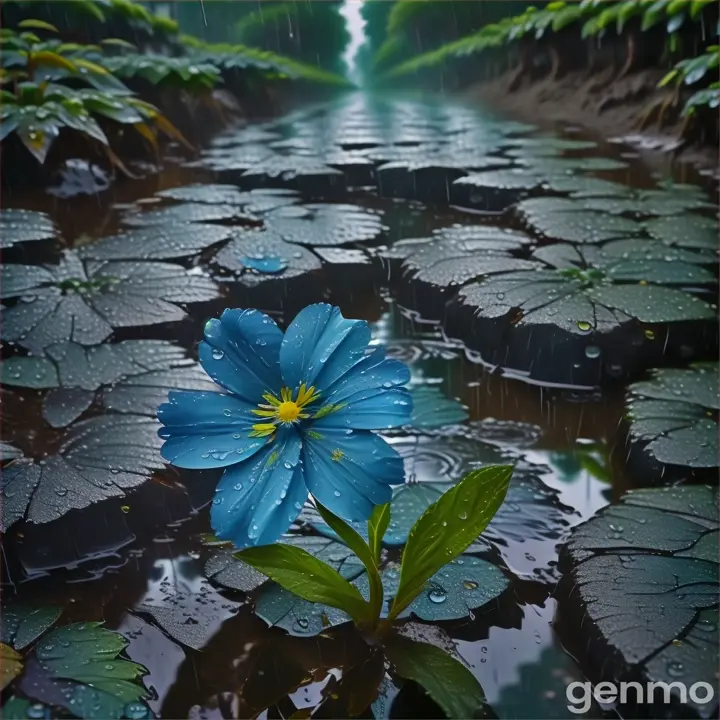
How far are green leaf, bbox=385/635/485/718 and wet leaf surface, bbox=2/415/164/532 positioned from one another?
0.21 metres

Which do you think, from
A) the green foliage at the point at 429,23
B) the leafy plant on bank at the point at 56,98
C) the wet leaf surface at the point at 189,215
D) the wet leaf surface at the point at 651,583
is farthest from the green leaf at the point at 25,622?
the leafy plant on bank at the point at 56,98

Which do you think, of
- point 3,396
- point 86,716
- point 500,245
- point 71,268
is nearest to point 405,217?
point 500,245

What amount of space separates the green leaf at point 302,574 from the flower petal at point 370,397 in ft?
0.23

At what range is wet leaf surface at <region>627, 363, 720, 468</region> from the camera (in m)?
0.54

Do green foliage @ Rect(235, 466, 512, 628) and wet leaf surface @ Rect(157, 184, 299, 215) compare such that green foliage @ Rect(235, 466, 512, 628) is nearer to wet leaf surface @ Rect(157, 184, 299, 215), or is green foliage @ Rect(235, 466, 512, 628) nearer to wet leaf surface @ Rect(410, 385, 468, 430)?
wet leaf surface @ Rect(410, 385, 468, 430)

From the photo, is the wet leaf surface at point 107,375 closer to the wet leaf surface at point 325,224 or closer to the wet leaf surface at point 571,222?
the wet leaf surface at point 325,224

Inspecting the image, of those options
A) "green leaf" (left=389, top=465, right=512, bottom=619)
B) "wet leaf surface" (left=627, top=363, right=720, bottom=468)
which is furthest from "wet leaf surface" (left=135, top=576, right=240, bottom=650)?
"wet leaf surface" (left=627, top=363, right=720, bottom=468)

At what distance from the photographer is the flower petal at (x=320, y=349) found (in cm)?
32

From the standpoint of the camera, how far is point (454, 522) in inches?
13.6

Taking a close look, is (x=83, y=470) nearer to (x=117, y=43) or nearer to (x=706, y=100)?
(x=706, y=100)

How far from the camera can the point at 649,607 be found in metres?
0.38

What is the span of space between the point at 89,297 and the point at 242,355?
0.53 metres

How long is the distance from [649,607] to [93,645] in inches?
11.6

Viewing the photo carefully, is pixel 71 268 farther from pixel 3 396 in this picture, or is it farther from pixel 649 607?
pixel 649 607
